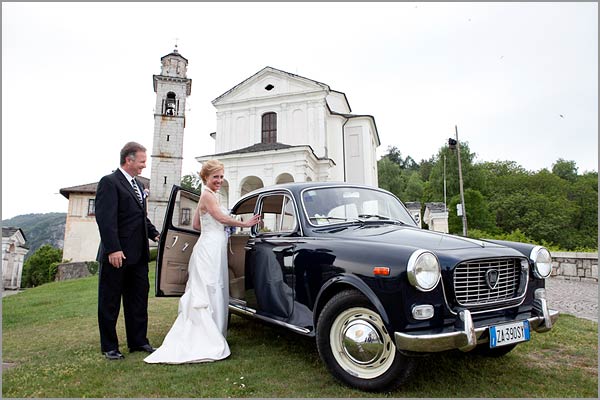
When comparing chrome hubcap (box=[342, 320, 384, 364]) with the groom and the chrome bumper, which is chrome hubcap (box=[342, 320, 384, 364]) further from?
the groom

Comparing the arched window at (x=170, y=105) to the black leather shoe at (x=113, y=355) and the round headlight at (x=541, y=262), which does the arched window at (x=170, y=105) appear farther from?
the round headlight at (x=541, y=262)

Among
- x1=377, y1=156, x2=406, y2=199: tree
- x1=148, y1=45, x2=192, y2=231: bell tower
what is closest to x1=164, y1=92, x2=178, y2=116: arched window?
x1=148, y1=45, x2=192, y2=231: bell tower

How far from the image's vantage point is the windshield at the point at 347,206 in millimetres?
3896

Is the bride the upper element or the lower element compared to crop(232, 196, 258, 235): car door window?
lower

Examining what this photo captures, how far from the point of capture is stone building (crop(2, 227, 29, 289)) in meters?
29.5

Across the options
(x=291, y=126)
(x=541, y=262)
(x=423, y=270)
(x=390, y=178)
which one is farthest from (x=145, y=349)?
(x=390, y=178)

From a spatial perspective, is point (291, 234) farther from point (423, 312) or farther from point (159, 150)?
point (159, 150)

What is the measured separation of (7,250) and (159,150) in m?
14.5

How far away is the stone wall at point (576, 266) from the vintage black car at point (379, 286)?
10229 mm

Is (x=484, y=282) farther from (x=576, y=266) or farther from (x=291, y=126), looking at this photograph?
(x=291, y=126)

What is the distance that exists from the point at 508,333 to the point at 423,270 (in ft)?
2.88

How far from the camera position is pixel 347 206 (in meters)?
4.05

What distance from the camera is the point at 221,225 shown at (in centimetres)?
449

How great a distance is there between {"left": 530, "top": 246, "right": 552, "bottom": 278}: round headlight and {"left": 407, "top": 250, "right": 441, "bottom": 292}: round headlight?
1.31m
